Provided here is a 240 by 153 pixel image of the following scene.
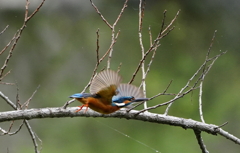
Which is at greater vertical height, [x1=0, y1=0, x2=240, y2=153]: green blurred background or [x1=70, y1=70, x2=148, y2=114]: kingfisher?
[x1=0, y1=0, x2=240, y2=153]: green blurred background

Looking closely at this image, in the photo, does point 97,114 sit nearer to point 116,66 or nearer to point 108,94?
point 108,94

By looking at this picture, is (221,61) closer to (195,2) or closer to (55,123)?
(195,2)

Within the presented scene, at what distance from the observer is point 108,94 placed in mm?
1169

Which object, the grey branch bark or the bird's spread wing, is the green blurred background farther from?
the bird's spread wing

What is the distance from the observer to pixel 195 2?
4309 millimetres

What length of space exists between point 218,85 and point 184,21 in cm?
96

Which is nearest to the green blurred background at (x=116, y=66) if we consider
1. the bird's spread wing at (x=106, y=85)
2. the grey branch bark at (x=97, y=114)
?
the grey branch bark at (x=97, y=114)

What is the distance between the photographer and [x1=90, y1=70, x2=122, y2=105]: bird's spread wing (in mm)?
1099

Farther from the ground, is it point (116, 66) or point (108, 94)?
point (116, 66)

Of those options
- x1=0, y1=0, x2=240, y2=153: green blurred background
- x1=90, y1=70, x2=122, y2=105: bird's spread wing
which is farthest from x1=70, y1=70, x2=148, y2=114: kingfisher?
x1=0, y1=0, x2=240, y2=153: green blurred background

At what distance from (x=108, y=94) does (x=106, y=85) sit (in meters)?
0.06

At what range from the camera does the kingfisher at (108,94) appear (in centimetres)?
110

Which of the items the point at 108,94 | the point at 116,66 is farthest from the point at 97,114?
the point at 116,66

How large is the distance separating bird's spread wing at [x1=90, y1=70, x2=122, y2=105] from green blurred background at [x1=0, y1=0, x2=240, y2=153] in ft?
7.27
